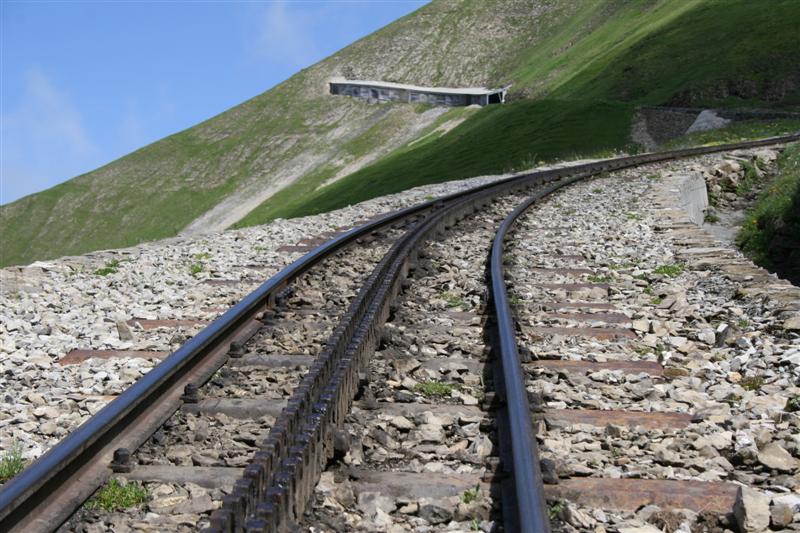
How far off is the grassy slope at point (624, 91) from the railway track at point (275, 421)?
38263mm

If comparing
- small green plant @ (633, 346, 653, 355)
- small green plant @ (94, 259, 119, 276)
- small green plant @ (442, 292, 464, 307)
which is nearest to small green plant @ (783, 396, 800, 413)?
small green plant @ (633, 346, 653, 355)

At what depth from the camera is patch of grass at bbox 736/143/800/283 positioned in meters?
16.3

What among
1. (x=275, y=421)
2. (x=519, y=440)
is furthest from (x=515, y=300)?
(x=519, y=440)

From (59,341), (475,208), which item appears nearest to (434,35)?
(475,208)

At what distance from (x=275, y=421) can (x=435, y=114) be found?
375ft

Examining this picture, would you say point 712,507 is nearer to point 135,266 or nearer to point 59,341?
point 59,341

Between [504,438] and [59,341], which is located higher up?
[59,341]

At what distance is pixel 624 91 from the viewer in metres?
65.0

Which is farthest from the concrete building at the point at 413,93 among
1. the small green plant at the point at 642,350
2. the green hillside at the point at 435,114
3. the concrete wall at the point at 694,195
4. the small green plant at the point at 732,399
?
the small green plant at the point at 732,399

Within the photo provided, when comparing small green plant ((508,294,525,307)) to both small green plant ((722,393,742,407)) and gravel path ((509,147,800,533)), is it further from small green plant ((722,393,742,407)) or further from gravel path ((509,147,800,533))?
small green plant ((722,393,742,407))

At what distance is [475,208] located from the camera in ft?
55.7

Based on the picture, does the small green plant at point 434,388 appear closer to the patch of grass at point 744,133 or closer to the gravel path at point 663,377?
the gravel path at point 663,377

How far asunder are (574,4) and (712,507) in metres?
149

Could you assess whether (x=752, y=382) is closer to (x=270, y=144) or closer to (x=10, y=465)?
(x=10, y=465)
